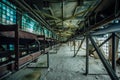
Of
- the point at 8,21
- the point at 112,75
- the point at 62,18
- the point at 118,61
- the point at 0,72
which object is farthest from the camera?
the point at 118,61

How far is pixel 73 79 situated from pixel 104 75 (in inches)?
41.3

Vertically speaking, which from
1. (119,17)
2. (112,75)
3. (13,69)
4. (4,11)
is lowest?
(112,75)

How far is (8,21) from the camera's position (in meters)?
2.93

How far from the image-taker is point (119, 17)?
1.16 metres

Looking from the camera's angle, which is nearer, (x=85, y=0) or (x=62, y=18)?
(x=85, y=0)

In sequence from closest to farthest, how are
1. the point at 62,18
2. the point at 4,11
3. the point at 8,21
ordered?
the point at 4,11 → the point at 8,21 → the point at 62,18

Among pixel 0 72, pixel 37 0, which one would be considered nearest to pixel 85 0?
pixel 37 0

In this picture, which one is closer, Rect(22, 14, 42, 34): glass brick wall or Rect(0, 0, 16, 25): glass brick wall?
Rect(0, 0, 16, 25): glass brick wall

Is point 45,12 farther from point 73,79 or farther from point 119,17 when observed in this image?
point 119,17

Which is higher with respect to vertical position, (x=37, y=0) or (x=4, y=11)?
(x=37, y=0)

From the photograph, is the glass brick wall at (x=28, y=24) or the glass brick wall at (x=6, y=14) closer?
the glass brick wall at (x=6, y=14)

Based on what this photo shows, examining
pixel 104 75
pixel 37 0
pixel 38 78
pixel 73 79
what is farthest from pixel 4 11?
pixel 104 75

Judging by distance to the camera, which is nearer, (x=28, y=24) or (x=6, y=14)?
(x=6, y=14)

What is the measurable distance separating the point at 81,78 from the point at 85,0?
2151 mm
